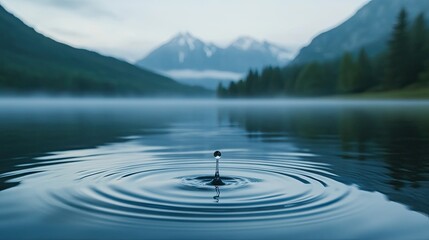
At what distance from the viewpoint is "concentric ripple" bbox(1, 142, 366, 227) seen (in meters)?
11.4

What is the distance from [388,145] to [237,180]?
14.4 metres

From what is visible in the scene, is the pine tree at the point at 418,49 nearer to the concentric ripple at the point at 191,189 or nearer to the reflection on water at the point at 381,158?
the reflection on water at the point at 381,158

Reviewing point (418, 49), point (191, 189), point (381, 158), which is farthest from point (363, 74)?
point (191, 189)

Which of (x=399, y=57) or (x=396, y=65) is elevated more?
(x=399, y=57)

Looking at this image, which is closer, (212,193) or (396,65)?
(212,193)

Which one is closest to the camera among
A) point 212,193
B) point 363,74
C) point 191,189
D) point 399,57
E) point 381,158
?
point 212,193

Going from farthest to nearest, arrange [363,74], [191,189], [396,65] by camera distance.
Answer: [363,74]
[396,65]
[191,189]

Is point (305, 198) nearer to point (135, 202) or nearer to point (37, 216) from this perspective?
point (135, 202)

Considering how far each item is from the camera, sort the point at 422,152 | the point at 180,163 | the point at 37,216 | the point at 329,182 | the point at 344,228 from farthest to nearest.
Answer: the point at 422,152 < the point at 180,163 < the point at 329,182 < the point at 37,216 < the point at 344,228

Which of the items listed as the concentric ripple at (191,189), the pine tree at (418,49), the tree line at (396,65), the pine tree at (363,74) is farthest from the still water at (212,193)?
the pine tree at (363,74)

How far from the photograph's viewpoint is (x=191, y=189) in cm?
1437

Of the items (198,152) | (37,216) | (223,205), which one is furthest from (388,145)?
(37,216)

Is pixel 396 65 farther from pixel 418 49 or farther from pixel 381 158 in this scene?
pixel 381 158

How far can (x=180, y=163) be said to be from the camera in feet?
66.1
